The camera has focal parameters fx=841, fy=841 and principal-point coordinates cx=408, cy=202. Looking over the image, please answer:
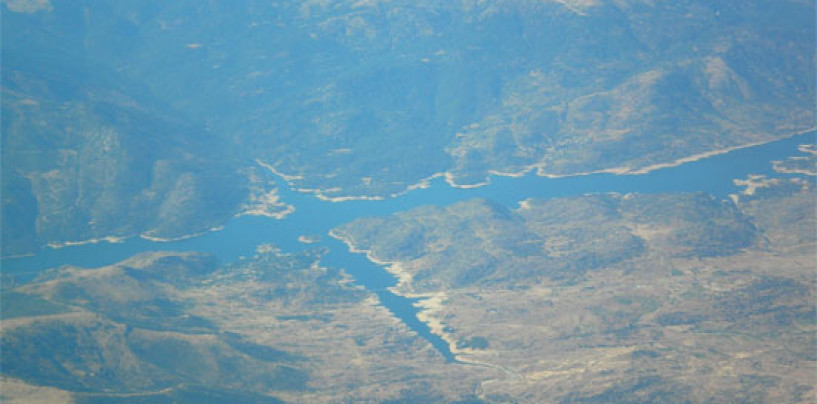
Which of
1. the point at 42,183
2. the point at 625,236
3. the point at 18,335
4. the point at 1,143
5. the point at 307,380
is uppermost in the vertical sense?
the point at 1,143

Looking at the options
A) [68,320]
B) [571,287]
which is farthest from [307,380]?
[571,287]

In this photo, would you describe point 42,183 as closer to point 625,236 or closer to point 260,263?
point 260,263

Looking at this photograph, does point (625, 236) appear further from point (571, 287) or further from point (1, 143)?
point (1, 143)

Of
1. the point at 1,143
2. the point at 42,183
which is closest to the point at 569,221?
the point at 42,183

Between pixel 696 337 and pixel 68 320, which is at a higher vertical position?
pixel 68 320

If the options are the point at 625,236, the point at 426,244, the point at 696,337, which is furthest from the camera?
the point at 426,244

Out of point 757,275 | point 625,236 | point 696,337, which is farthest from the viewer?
point 625,236

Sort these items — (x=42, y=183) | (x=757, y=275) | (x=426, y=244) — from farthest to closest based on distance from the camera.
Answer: (x=42, y=183) < (x=426, y=244) < (x=757, y=275)

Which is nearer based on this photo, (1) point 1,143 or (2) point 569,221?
(2) point 569,221

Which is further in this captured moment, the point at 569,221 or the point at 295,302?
the point at 569,221
